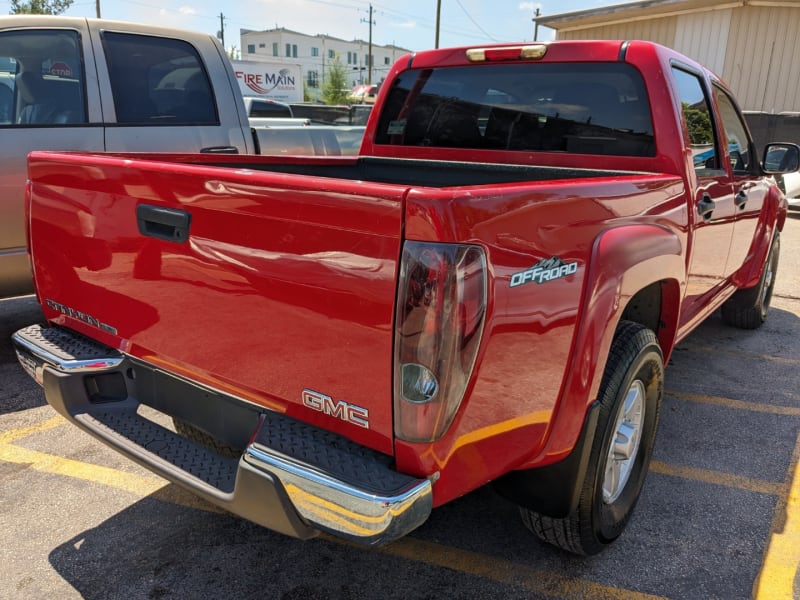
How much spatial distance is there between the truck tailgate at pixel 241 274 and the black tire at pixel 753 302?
4.46 m

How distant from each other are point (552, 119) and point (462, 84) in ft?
1.92

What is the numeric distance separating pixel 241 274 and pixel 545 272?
0.87m

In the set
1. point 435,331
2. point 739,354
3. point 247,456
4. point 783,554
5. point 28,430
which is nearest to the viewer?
point 435,331

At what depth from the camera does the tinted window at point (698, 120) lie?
10.6ft

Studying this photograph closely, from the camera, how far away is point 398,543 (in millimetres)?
2697

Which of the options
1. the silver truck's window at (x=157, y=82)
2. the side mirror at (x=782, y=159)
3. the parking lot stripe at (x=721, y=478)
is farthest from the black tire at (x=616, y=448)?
the silver truck's window at (x=157, y=82)

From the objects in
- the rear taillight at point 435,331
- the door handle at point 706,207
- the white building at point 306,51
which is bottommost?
the rear taillight at point 435,331

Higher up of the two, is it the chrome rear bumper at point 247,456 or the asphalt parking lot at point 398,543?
the chrome rear bumper at point 247,456

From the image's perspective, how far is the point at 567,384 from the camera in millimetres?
1987

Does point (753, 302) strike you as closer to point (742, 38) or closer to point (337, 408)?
point (337, 408)

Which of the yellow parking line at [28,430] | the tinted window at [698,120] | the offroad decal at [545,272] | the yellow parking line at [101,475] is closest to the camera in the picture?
the offroad decal at [545,272]

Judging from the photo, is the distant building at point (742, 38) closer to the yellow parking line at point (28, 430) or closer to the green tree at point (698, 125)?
the green tree at point (698, 125)

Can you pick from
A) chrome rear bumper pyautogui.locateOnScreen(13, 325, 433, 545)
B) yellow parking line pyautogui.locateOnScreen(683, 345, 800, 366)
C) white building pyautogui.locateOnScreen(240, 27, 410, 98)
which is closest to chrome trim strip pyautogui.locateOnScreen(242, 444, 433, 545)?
chrome rear bumper pyautogui.locateOnScreen(13, 325, 433, 545)

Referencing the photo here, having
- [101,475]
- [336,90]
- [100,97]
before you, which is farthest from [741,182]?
[336,90]
